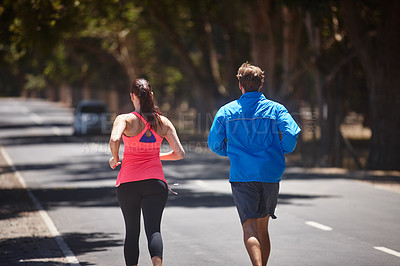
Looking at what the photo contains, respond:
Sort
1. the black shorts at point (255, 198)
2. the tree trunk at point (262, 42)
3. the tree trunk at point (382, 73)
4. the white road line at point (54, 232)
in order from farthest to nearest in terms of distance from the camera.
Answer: the tree trunk at point (262, 42) < the tree trunk at point (382, 73) < the white road line at point (54, 232) < the black shorts at point (255, 198)

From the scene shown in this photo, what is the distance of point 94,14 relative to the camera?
34531 mm

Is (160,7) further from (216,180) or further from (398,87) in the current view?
(216,180)

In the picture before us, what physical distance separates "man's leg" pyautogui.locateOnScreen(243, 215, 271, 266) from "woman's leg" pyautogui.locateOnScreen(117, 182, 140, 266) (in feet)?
2.94

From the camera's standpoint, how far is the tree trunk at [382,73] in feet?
64.2

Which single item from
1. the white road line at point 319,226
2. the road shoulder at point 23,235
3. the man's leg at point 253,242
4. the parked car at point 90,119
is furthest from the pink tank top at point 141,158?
the parked car at point 90,119

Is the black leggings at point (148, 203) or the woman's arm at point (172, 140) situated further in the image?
the woman's arm at point (172, 140)

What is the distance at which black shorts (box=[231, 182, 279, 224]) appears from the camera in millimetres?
6082

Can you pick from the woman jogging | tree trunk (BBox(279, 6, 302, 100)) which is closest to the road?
the woman jogging

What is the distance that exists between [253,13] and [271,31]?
1.52 m

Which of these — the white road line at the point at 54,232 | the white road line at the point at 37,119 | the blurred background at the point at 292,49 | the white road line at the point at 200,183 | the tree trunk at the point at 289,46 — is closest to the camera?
the white road line at the point at 54,232

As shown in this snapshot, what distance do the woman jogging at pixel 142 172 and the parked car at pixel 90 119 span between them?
29163mm

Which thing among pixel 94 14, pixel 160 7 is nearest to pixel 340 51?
pixel 160 7

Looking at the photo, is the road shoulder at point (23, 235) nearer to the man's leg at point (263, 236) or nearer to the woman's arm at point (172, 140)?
the woman's arm at point (172, 140)

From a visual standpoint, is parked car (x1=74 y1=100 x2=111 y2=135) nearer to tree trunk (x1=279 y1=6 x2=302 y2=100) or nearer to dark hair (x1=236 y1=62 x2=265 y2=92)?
tree trunk (x1=279 y1=6 x2=302 y2=100)
